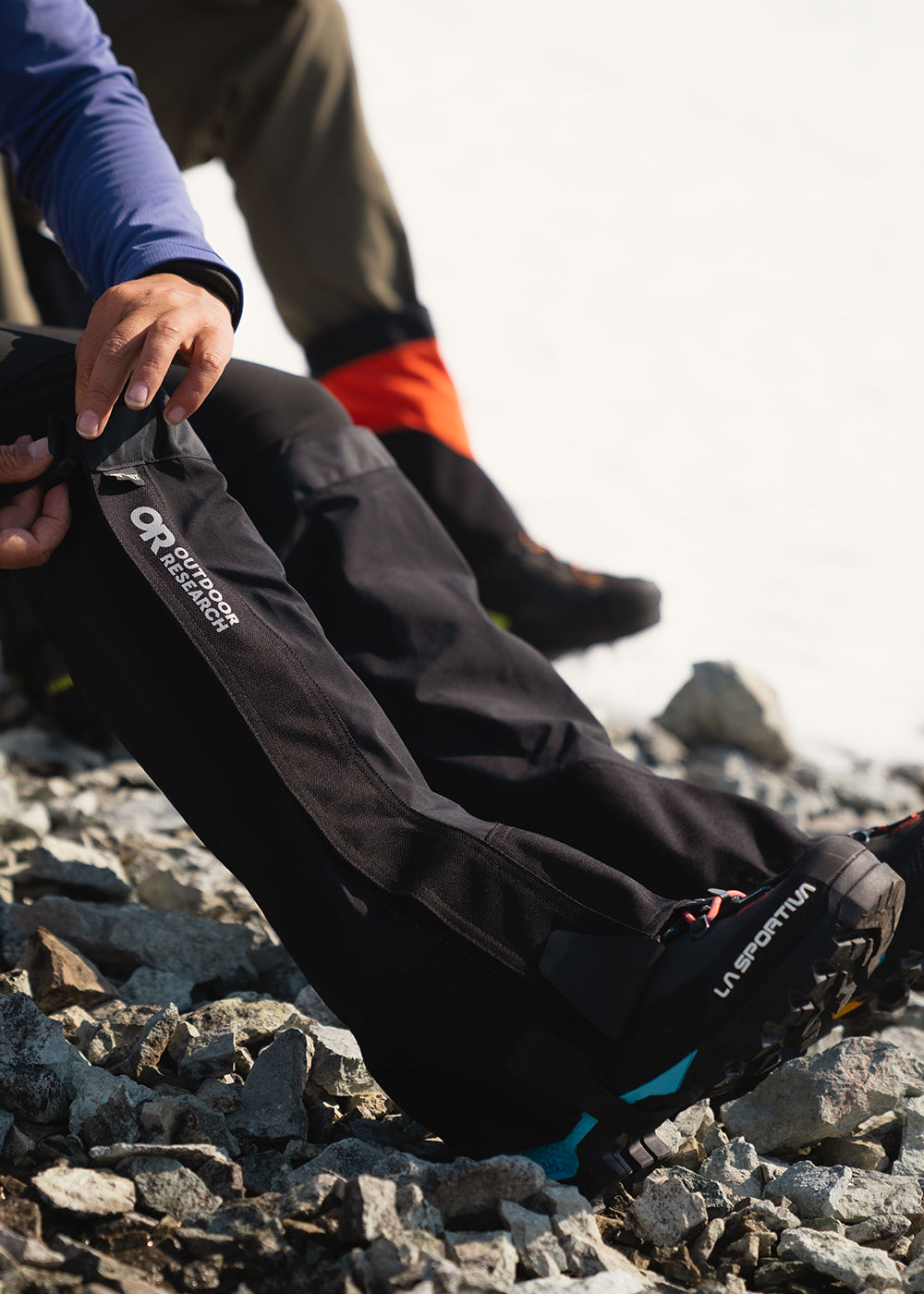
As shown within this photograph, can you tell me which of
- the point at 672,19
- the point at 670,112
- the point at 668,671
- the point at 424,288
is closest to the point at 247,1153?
the point at 668,671

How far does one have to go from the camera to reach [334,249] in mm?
2697

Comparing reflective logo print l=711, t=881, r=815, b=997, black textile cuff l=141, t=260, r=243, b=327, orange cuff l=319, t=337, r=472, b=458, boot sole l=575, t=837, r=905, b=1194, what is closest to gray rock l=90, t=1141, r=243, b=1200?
boot sole l=575, t=837, r=905, b=1194

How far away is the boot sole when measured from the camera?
1042 mm

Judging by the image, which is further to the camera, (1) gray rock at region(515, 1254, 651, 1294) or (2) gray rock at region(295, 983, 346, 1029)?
(2) gray rock at region(295, 983, 346, 1029)

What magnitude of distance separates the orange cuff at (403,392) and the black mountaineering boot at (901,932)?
58.4 inches

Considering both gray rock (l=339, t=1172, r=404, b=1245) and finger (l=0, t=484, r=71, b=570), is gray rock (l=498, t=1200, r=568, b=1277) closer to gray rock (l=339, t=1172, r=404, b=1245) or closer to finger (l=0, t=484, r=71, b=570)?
gray rock (l=339, t=1172, r=404, b=1245)

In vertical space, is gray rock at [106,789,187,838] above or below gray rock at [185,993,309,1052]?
below

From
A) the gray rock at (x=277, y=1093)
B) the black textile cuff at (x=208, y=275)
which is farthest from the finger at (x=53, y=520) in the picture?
the gray rock at (x=277, y=1093)

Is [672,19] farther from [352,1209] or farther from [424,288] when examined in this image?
[352,1209]

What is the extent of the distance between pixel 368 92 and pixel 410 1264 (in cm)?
754

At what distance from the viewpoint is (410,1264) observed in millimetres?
955

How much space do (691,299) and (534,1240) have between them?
6.38 m

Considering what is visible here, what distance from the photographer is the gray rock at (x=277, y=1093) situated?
47.1 inches

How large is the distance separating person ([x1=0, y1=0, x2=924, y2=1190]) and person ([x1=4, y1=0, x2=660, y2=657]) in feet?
3.64
